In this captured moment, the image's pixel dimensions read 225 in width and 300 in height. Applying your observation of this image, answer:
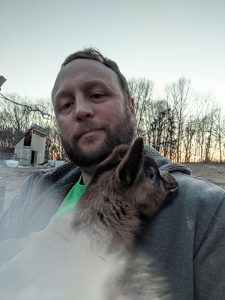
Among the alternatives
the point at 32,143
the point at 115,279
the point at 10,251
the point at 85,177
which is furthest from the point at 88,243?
the point at 32,143

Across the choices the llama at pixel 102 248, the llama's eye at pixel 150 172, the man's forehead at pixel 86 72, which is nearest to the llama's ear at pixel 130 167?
the llama at pixel 102 248

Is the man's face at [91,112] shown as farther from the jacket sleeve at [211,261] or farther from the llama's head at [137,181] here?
the jacket sleeve at [211,261]

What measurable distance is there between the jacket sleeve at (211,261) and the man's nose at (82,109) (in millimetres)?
→ 1242

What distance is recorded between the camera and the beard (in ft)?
8.84

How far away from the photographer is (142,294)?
73.0 inches

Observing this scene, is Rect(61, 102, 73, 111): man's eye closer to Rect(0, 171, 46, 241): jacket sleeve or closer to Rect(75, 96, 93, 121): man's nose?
Rect(75, 96, 93, 121): man's nose

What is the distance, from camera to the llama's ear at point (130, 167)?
2178mm

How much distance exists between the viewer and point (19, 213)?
312 cm

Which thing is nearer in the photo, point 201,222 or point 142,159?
point 201,222

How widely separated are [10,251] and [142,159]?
1.10 metres

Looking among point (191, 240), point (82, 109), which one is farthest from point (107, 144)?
point (191, 240)

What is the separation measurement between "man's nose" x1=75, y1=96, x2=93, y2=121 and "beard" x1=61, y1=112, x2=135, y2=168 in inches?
7.2

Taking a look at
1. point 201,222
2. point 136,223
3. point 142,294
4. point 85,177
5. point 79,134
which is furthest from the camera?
point 85,177

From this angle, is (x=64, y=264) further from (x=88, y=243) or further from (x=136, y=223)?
(x=136, y=223)
